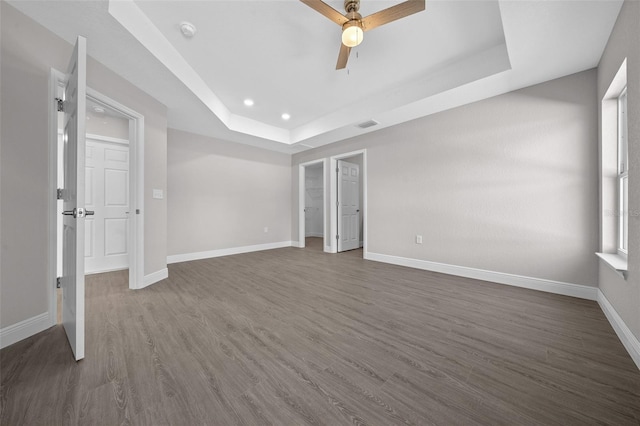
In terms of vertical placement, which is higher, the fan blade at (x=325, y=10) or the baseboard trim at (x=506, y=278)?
the fan blade at (x=325, y=10)

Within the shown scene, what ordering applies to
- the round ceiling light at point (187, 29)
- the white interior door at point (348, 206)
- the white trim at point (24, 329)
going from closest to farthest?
the white trim at point (24, 329) < the round ceiling light at point (187, 29) < the white interior door at point (348, 206)

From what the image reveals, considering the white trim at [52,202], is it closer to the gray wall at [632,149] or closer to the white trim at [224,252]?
the white trim at [224,252]

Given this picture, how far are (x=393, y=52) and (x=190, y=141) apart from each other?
378cm

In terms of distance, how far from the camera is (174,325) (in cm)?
192

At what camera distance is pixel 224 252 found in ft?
16.0

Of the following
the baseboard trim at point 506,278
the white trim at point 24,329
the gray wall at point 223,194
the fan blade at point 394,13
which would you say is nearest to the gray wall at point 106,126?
the gray wall at point 223,194

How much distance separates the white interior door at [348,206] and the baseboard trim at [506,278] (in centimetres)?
150

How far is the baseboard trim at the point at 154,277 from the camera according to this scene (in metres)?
2.89

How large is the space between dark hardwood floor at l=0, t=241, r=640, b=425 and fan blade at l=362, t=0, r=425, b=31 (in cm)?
248

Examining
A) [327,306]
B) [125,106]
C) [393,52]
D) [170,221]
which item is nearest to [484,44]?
[393,52]

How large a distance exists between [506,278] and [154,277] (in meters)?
4.53

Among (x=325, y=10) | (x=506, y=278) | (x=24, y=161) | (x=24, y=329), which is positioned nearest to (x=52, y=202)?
(x=24, y=161)

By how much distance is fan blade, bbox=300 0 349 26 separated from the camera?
1749 mm

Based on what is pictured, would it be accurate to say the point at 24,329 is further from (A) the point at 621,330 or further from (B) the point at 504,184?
(B) the point at 504,184
